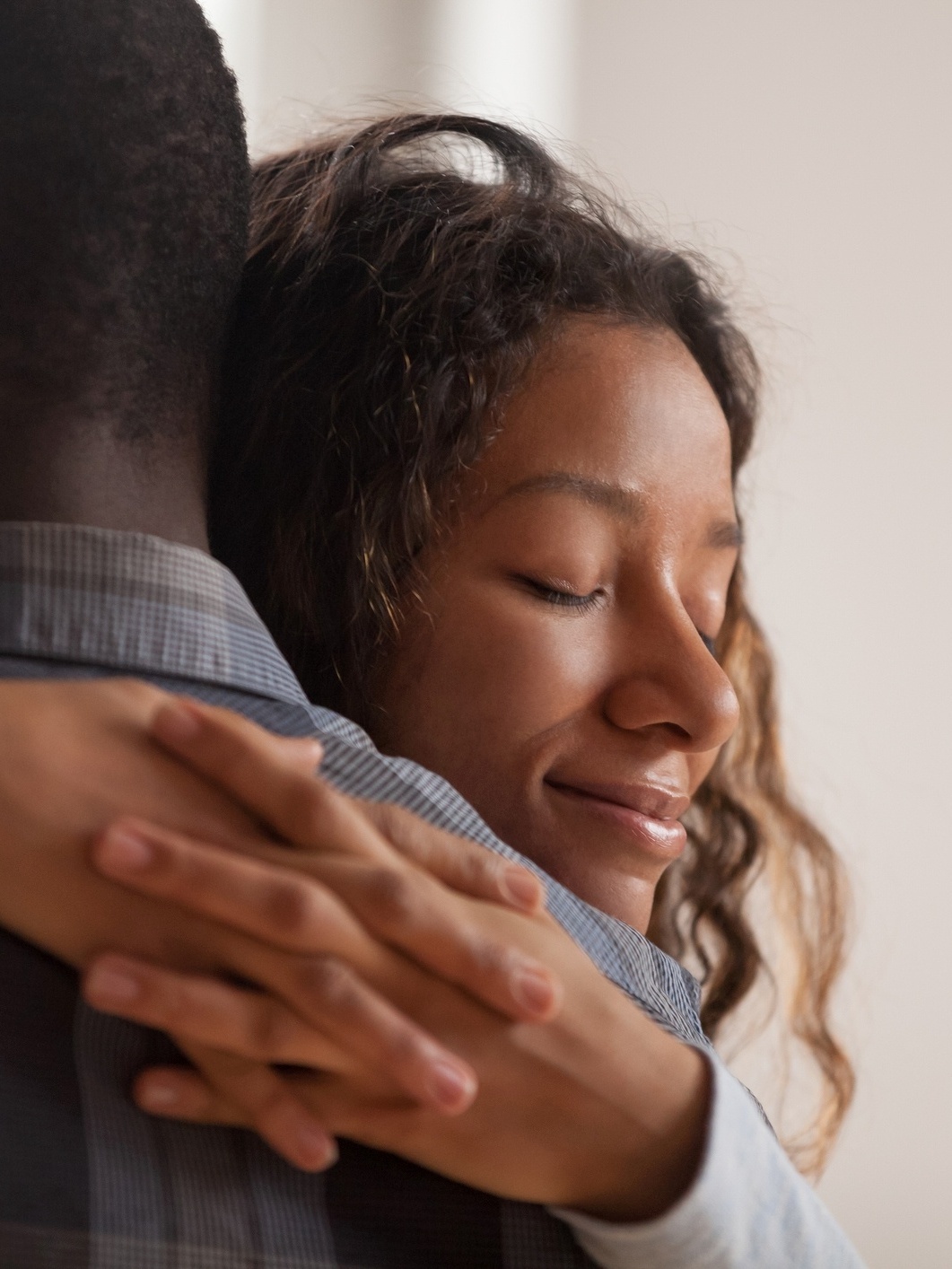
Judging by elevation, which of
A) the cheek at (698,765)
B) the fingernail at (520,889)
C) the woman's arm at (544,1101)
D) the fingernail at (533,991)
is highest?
the fingernail at (520,889)

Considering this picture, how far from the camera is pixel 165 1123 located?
55cm

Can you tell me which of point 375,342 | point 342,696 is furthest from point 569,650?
point 375,342

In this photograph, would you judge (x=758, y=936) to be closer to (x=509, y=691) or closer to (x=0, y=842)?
(x=509, y=691)

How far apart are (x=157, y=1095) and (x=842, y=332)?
5.05 feet

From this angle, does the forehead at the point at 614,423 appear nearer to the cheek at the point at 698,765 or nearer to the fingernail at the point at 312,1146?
the cheek at the point at 698,765

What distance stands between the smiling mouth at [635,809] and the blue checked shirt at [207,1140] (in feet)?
0.77

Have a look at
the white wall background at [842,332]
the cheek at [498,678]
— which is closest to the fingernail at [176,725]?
the cheek at [498,678]

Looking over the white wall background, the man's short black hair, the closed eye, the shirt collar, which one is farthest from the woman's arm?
the white wall background

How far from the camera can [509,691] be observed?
92cm

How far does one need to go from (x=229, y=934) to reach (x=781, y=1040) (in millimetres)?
1385

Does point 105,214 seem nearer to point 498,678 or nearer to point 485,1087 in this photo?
point 498,678

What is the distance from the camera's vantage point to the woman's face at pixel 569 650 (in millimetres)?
924

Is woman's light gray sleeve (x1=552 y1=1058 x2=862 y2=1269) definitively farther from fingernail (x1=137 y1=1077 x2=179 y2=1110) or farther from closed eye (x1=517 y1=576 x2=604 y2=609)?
closed eye (x1=517 y1=576 x2=604 y2=609)

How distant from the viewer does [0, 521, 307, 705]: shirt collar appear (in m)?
0.63
